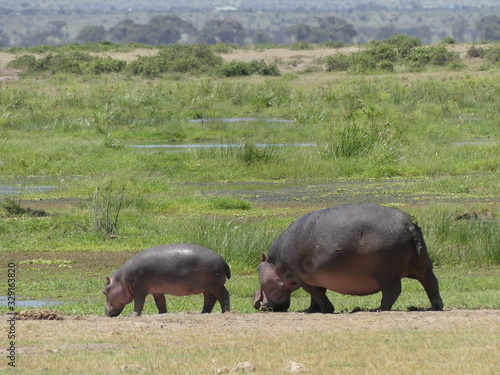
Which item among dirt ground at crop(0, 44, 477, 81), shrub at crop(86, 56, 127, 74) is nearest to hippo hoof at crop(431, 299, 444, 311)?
shrub at crop(86, 56, 127, 74)

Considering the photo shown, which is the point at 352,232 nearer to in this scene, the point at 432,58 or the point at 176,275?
the point at 176,275

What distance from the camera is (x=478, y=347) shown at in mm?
7816

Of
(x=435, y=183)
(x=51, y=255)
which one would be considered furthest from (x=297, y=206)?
(x=51, y=255)

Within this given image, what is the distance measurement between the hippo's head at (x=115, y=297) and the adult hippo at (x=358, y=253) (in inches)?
80.4

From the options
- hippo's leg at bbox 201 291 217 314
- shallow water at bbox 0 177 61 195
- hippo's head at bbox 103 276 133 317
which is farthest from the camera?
shallow water at bbox 0 177 61 195

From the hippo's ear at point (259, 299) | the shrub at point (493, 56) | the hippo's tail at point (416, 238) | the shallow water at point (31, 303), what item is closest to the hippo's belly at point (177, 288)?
the hippo's ear at point (259, 299)

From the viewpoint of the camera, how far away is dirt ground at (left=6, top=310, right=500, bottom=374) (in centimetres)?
730

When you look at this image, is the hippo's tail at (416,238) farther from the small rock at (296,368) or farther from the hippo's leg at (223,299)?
the small rock at (296,368)

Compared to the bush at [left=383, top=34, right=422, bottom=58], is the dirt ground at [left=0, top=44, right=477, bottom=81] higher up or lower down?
lower down

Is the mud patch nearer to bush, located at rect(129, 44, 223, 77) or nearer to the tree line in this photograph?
bush, located at rect(129, 44, 223, 77)

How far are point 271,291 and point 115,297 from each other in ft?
6.23

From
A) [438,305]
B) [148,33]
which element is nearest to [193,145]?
[438,305]

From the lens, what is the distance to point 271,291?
11406 mm

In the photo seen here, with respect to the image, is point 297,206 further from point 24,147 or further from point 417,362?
point 417,362
